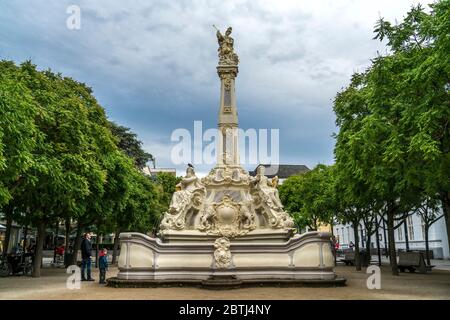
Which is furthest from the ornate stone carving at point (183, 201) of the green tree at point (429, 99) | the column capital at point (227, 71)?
the green tree at point (429, 99)

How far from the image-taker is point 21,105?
15492 mm

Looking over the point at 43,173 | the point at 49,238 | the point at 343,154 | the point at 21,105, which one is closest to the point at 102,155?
the point at 43,173

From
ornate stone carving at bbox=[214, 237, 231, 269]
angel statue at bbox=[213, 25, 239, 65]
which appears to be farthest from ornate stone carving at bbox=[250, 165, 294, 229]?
angel statue at bbox=[213, 25, 239, 65]

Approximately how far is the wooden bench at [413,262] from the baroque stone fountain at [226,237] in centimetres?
953

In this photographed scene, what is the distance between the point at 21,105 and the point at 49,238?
2141 inches

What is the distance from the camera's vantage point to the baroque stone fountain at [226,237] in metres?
16.6

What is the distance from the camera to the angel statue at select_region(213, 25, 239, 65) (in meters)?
23.4

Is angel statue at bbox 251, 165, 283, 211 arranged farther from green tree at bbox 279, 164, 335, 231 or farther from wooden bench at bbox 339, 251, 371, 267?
wooden bench at bbox 339, 251, 371, 267

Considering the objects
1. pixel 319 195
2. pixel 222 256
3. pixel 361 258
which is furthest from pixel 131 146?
pixel 222 256

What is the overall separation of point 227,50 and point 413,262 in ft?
49.9

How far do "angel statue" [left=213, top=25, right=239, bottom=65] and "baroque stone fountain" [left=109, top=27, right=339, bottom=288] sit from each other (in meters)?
0.05

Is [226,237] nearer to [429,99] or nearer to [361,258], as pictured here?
[429,99]

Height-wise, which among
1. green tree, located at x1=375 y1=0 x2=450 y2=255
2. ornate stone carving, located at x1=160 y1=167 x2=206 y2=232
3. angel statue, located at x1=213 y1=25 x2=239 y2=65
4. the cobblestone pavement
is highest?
angel statue, located at x1=213 y1=25 x2=239 y2=65
